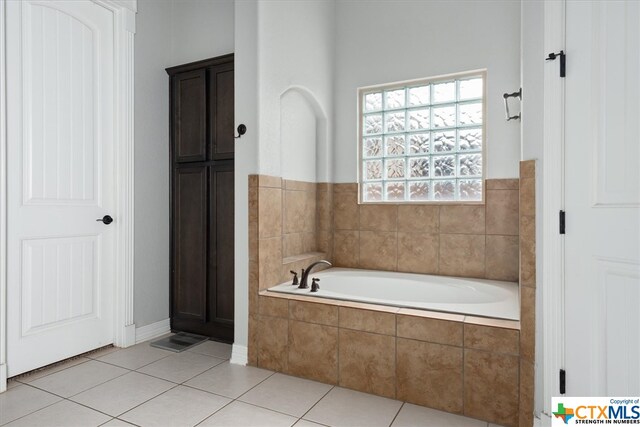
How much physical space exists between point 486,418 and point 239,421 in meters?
1.19

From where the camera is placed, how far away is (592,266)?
4.61ft

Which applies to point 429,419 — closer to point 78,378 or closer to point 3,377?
point 78,378

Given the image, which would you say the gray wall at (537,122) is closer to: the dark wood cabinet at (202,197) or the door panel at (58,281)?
the dark wood cabinet at (202,197)

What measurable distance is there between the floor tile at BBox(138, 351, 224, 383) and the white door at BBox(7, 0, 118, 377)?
1.84 feet

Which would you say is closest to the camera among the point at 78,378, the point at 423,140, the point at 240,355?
the point at 78,378

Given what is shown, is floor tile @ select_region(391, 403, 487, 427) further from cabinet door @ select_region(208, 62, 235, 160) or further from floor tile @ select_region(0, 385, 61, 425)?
cabinet door @ select_region(208, 62, 235, 160)

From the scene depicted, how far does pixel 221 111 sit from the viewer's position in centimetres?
293

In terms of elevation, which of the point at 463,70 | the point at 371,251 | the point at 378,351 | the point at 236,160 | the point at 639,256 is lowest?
the point at 378,351

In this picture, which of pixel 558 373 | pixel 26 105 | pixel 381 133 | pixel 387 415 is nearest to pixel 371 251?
pixel 381 133

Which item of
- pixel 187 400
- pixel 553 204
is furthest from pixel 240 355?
pixel 553 204

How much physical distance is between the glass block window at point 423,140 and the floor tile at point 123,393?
2.10 m

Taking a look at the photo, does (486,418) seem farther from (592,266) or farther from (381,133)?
(381,133)

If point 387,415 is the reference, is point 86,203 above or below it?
above

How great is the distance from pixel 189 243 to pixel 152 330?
0.75 metres
